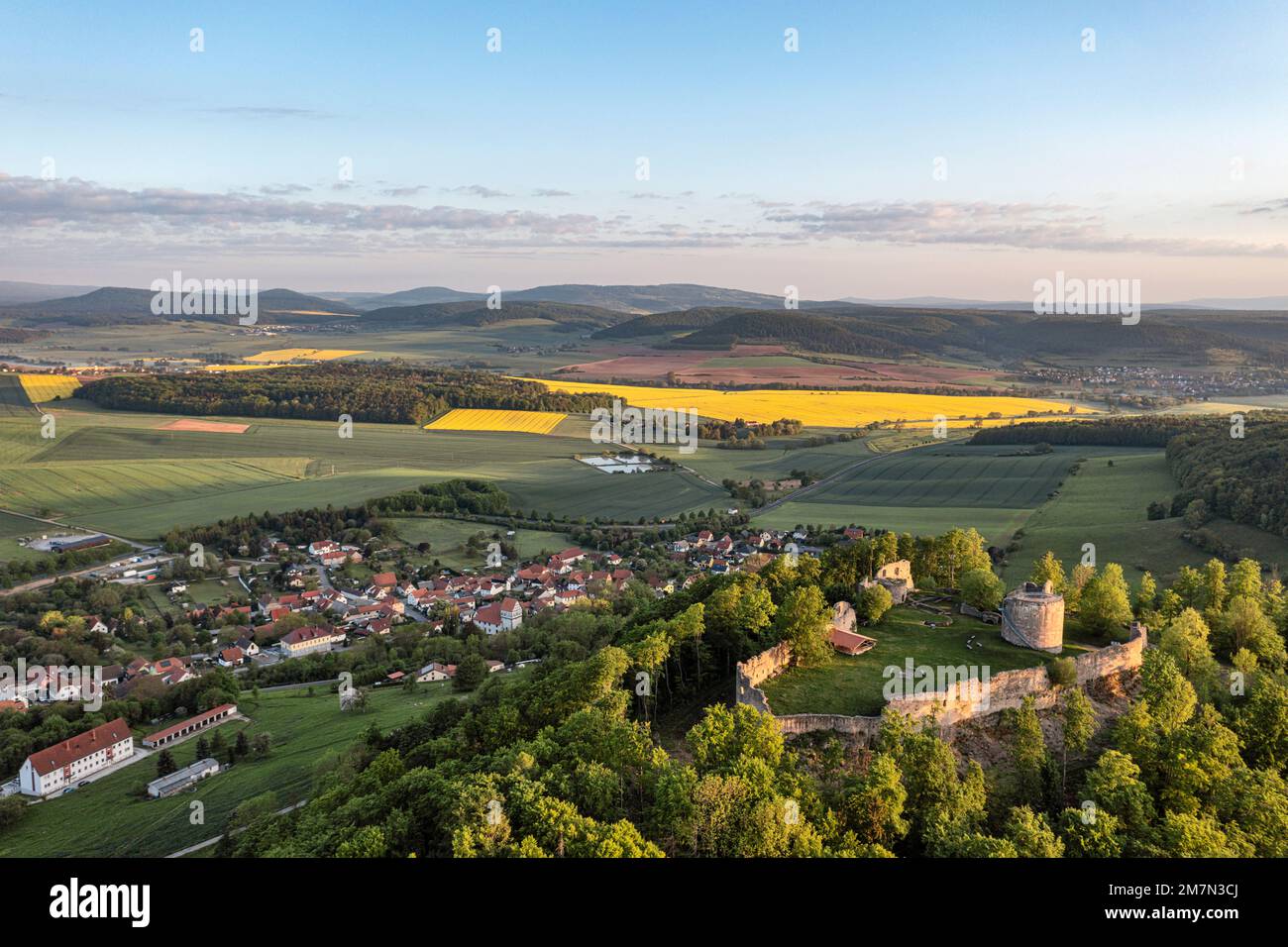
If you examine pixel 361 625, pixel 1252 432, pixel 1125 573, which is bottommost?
pixel 361 625

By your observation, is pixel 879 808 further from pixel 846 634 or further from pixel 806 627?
pixel 846 634

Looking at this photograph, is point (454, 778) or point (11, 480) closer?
point (454, 778)

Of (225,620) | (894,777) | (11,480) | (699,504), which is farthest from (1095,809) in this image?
(11,480)

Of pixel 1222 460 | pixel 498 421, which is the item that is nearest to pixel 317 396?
pixel 498 421

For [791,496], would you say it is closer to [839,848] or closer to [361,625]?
[361,625]

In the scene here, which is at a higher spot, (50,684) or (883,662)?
(883,662)
